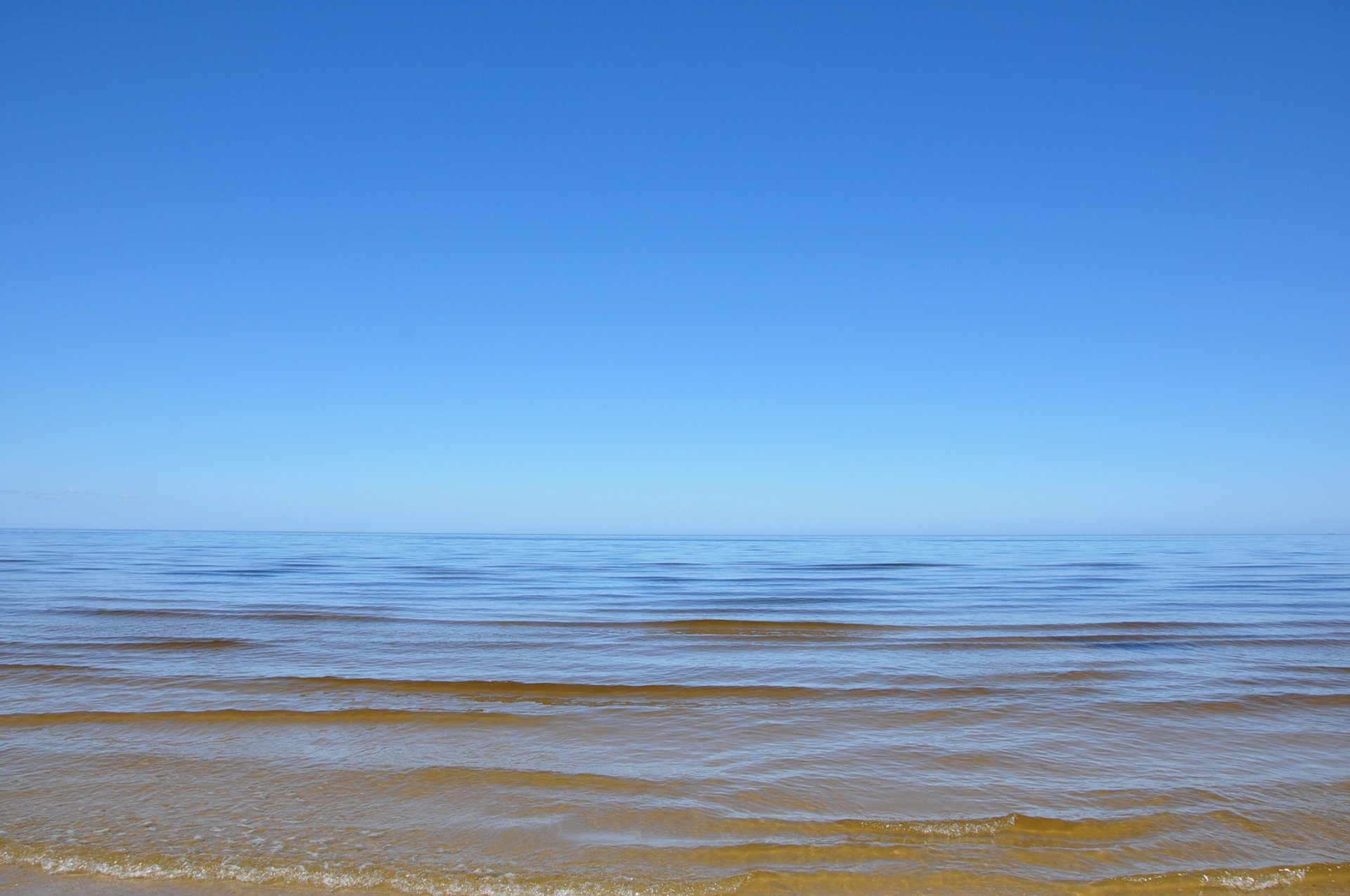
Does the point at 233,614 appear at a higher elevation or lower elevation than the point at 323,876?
lower

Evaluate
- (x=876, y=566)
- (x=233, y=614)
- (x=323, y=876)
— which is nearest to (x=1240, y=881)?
(x=323, y=876)

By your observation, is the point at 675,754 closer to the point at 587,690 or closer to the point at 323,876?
the point at 587,690

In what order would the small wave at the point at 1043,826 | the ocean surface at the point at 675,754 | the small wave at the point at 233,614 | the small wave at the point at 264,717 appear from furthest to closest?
the small wave at the point at 233,614 < the small wave at the point at 264,717 < the small wave at the point at 1043,826 < the ocean surface at the point at 675,754

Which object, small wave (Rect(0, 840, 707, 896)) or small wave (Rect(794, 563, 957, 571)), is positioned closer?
small wave (Rect(0, 840, 707, 896))

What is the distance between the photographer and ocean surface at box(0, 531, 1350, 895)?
476 cm

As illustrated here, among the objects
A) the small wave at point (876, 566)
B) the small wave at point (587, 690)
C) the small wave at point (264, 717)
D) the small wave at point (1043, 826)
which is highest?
the small wave at point (1043, 826)

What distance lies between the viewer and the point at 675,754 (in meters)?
7.09

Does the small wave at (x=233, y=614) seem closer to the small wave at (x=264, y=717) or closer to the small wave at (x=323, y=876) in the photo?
the small wave at (x=264, y=717)

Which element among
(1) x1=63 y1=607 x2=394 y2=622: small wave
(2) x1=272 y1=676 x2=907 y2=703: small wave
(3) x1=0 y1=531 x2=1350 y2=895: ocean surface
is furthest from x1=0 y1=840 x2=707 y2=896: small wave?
(1) x1=63 y1=607 x2=394 y2=622: small wave

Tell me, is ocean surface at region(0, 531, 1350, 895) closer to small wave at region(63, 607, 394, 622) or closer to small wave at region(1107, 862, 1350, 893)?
small wave at region(1107, 862, 1350, 893)

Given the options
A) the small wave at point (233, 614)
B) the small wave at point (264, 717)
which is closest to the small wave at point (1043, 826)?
the small wave at point (264, 717)

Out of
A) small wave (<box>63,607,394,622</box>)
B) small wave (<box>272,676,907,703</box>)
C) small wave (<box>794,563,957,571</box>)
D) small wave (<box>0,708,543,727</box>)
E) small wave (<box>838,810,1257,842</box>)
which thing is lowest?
small wave (<box>794,563,957,571</box>)

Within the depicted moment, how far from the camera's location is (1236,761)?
6.84 metres

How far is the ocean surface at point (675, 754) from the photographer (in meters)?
4.76
